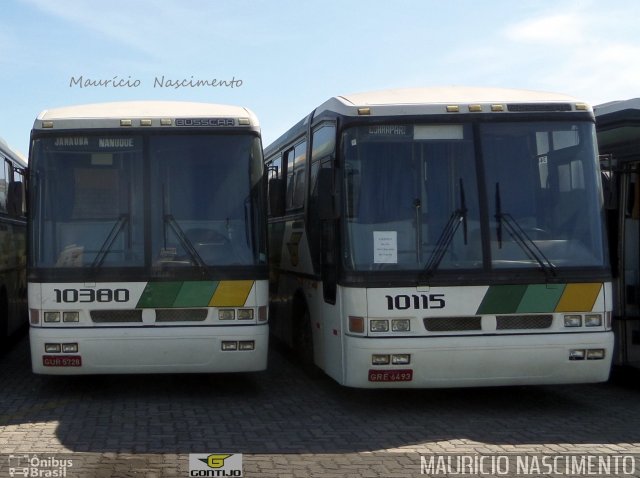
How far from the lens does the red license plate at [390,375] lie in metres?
9.11

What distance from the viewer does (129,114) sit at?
10.4 m

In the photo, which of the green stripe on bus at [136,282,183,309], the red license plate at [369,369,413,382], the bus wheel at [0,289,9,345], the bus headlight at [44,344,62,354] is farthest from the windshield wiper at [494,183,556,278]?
the bus wheel at [0,289,9,345]

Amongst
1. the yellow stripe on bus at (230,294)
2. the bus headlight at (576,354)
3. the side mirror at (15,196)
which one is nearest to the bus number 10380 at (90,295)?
the yellow stripe on bus at (230,294)

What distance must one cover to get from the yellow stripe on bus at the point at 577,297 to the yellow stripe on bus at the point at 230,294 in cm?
323

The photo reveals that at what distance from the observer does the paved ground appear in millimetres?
7391

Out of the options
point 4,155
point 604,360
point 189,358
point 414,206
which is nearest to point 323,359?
point 189,358

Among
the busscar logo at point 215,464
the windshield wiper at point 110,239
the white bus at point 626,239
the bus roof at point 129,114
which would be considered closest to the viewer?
the busscar logo at point 215,464

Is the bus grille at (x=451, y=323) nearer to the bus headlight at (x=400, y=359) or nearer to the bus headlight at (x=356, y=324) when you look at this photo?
the bus headlight at (x=400, y=359)

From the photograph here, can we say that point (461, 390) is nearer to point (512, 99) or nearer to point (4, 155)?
point (512, 99)

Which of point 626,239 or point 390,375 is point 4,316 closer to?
point 390,375

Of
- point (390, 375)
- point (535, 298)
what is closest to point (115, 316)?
point (390, 375)

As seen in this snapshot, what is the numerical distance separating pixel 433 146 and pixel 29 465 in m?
4.80

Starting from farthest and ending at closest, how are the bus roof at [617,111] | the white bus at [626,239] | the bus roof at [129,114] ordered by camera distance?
the white bus at [626,239] → the bus roof at [617,111] → the bus roof at [129,114]

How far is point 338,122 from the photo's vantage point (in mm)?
9570
